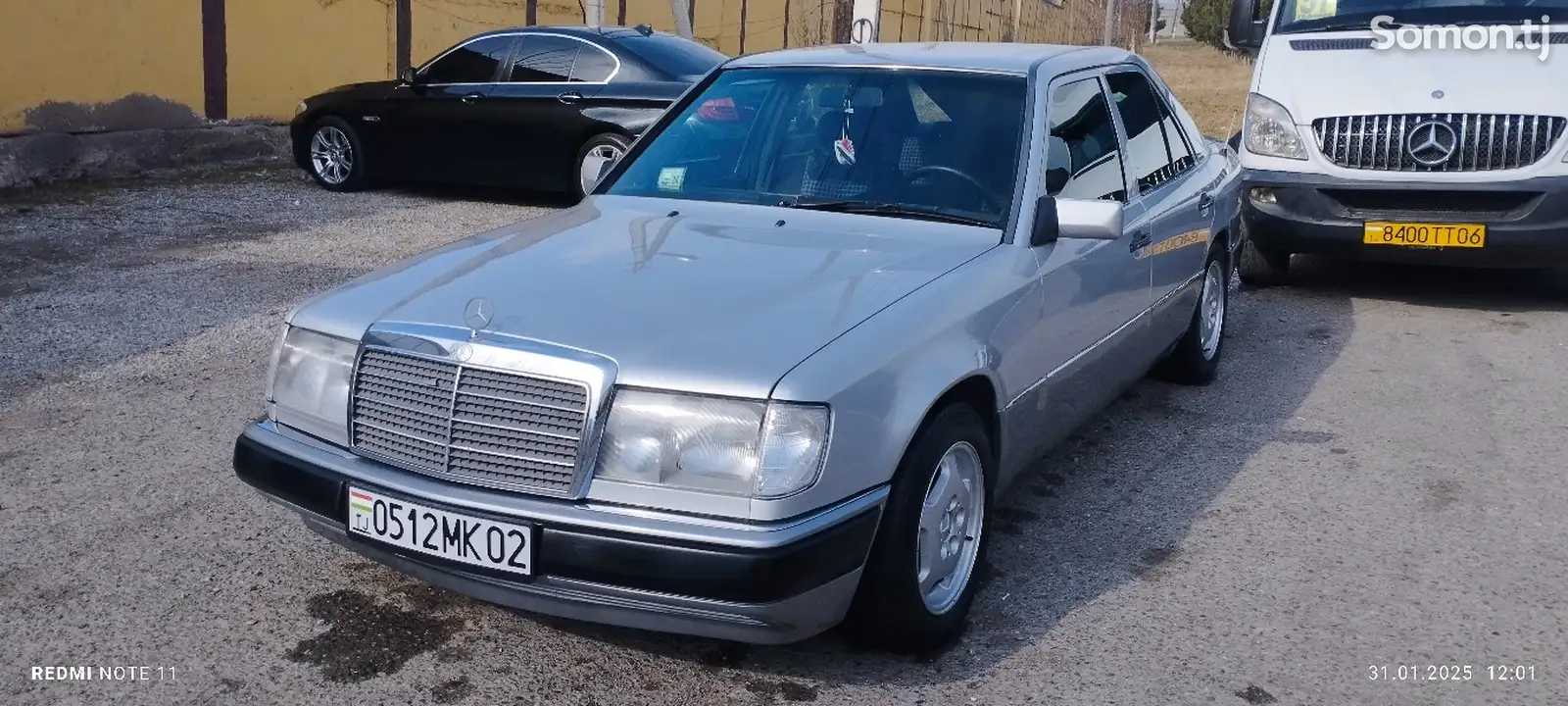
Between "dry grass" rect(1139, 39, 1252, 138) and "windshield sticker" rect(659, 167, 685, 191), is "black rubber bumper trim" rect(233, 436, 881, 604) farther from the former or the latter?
"dry grass" rect(1139, 39, 1252, 138)

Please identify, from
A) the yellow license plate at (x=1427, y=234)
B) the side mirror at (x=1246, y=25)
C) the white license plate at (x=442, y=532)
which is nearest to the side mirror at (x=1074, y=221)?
the white license plate at (x=442, y=532)

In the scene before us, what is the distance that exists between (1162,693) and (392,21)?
13.2 metres

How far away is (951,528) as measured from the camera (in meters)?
3.54

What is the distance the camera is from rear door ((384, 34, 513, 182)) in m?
10.7

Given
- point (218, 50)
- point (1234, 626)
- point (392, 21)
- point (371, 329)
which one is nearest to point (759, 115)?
point (371, 329)

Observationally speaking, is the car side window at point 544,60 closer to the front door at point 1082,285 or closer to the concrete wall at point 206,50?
the concrete wall at point 206,50

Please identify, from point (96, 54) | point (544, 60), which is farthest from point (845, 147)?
point (96, 54)

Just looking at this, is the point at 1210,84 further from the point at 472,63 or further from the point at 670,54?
the point at 472,63

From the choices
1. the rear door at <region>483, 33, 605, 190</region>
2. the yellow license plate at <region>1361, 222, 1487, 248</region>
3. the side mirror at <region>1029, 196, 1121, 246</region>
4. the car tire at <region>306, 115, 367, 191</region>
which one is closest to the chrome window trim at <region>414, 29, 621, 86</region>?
the rear door at <region>483, 33, 605, 190</region>

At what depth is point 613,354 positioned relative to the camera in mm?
3033

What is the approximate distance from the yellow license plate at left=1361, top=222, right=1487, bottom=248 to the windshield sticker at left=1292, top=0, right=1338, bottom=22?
1.52 metres

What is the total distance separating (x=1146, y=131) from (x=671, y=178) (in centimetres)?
193

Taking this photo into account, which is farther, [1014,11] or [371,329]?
[1014,11]

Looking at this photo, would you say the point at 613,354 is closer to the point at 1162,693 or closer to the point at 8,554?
the point at 1162,693
